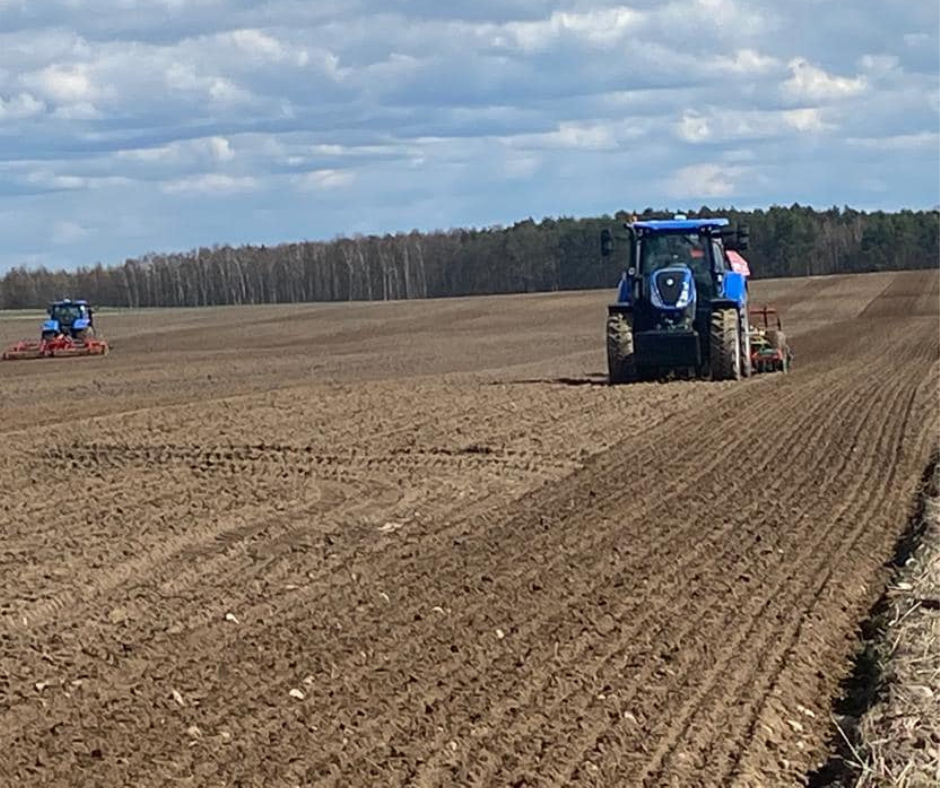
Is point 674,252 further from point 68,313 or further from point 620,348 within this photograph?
point 68,313

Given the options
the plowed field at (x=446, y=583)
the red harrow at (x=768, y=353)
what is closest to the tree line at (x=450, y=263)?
the red harrow at (x=768, y=353)

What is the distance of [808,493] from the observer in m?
12.2

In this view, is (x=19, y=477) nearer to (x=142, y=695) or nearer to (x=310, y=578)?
(x=310, y=578)

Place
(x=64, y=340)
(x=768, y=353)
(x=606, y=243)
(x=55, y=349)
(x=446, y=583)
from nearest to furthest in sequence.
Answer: (x=446, y=583), (x=606, y=243), (x=768, y=353), (x=55, y=349), (x=64, y=340)

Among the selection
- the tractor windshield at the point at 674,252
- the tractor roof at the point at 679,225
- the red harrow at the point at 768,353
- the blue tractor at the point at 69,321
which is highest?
the tractor roof at the point at 679,225

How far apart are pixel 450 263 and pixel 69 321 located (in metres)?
78.0

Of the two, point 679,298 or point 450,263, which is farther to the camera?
point 450,263

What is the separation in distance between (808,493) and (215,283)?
122219 millimetres

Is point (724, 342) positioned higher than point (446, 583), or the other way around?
point (724, 342)

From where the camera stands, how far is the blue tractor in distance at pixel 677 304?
22.0m

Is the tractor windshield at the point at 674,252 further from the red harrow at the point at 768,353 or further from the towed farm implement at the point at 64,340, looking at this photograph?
the towed farm implement at the point at 64,340

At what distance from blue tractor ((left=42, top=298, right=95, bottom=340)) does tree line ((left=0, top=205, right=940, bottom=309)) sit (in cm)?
5141

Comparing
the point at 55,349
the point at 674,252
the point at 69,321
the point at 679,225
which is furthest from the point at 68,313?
the point at 679,225

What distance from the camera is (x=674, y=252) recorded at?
22.5m
